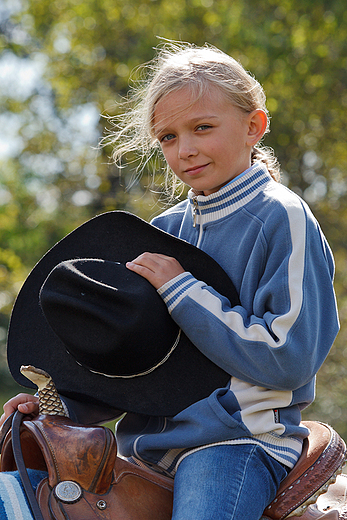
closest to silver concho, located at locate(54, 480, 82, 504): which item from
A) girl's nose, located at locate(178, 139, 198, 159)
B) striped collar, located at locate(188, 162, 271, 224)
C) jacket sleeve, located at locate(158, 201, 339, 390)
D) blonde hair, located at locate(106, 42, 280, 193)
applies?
jacket sleeve, located at locate(158, 201, 339, 390)

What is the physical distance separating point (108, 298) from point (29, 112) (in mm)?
12936

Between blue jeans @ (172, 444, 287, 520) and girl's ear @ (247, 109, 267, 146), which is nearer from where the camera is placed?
A: blue jeans @ (172, 444, 287, 520)

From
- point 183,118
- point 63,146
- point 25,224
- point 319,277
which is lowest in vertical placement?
point 25,224

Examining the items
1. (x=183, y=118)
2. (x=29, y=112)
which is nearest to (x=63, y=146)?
(x=29, y=112)

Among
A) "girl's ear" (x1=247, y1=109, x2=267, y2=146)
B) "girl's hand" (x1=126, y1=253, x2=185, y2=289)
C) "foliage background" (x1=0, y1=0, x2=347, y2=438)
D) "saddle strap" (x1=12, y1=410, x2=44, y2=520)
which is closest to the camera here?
"saddle strap" (x1=12, y1=410, x2=44, y2=520)

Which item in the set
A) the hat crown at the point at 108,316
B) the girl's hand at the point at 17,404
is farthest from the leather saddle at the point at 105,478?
the hat crown at the point at 108,316

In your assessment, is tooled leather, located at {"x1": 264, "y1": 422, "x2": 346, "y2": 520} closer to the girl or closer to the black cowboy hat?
the girl

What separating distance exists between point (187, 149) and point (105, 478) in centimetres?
112

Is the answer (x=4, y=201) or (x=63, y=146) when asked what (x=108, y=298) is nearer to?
(x=63, y=146)

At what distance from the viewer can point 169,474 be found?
1920 millimetres

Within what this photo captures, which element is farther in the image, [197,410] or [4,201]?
[4,201]

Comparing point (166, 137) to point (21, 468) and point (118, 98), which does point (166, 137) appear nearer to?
point (21, 468)

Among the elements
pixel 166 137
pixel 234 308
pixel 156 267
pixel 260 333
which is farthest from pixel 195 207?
pixel 260 333

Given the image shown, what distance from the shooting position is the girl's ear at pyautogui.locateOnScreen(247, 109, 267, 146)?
219cm
